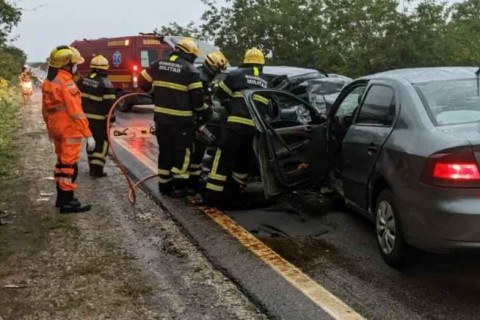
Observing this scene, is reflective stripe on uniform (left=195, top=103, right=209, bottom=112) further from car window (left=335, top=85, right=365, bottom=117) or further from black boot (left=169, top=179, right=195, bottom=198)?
car window (left=335, top=85, right=365, bottom=117)

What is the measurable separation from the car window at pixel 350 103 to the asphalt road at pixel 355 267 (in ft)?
3.37

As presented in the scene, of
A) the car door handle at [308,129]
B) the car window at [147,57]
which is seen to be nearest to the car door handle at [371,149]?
the car door handle at [308,129]

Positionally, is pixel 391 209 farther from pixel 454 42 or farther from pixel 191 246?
pixel 454 42

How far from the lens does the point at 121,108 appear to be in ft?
60.2

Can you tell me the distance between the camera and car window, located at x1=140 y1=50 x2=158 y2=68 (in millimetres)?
18094

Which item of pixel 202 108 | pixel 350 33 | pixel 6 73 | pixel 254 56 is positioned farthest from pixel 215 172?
pixel 350 33

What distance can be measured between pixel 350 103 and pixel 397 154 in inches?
60.7

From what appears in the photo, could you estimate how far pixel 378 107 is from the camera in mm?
4824

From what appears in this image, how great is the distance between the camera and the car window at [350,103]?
5377 mm

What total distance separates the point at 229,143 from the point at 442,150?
9.80ft

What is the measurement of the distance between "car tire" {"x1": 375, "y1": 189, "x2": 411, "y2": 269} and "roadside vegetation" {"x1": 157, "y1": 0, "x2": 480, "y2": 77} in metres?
18.4

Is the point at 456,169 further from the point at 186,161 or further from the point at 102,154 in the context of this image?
the point at 102,154

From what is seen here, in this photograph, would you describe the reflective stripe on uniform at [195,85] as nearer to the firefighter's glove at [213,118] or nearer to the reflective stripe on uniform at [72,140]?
the firefighter's glove at [213,118]

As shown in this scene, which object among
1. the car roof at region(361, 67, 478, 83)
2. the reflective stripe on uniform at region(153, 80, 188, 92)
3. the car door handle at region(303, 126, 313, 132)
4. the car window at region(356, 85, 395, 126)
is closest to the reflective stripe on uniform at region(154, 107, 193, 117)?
the reflective stripe on uniform at region(153, 80, 188, 92)
